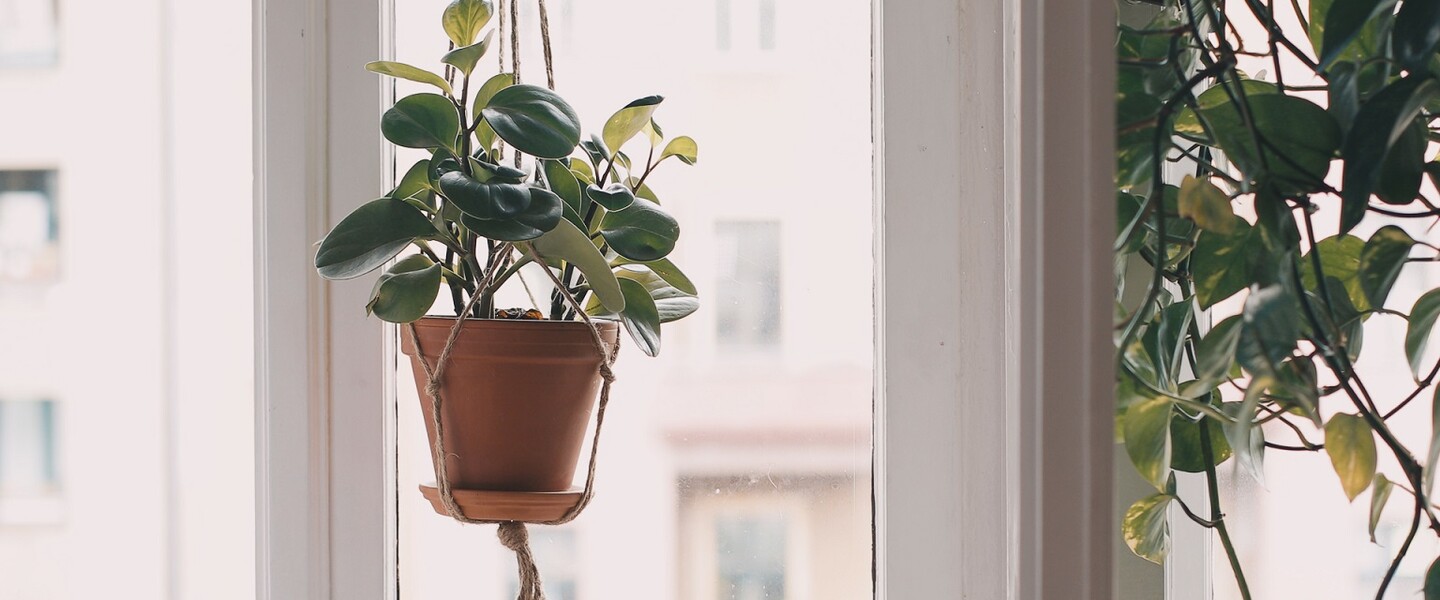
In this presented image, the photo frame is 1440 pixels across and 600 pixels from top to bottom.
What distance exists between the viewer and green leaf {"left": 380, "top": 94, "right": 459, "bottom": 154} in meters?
0.65

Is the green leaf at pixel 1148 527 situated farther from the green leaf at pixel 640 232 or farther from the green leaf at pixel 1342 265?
the green leaf at pixel 640 232

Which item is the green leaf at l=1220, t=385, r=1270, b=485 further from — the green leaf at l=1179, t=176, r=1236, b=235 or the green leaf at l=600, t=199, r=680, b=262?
the green leaf at l=600, t=199, r=680, b=262

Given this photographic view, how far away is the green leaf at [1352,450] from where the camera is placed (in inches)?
21.4

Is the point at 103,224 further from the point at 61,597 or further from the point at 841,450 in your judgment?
the point at 841,450

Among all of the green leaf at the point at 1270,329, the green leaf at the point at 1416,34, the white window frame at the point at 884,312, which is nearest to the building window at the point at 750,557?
the white window frame at the point at 884,312

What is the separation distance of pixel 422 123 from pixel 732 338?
1.32 feet

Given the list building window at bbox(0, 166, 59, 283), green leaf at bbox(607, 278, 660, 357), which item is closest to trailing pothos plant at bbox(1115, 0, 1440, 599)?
green leaf at bbox(607, 278, 660, 357)

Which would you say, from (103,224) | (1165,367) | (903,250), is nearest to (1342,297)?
(1165,367)

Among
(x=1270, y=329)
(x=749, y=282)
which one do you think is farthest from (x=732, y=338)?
(x=1270, y=329)

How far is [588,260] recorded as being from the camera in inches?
24.6

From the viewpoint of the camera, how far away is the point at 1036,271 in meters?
0.51

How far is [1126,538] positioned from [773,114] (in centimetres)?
52

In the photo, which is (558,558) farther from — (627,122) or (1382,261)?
(1382,261)

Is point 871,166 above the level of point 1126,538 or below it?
above
